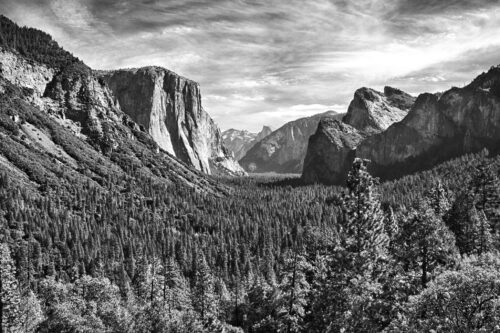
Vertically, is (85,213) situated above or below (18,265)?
above

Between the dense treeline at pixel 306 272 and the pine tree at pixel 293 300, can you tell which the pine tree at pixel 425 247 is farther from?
the pine tree at pixel 293 300

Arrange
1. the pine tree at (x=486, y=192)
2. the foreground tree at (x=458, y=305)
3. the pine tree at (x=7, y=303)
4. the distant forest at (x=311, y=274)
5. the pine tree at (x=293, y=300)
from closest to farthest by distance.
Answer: the foreground tree at (x=458, y=305) < the distant forest at (x=311, y=274) < the pine tree at (x=293, y=300) < the pine tree at (x=7, y=303) < the pine tree at (x=486, y=192)

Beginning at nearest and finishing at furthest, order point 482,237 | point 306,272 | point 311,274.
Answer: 1. point 306,272
2. point 311,274
3. point 482,237

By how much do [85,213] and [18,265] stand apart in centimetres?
6194

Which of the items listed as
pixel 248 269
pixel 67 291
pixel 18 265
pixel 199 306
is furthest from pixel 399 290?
pixel 18 265

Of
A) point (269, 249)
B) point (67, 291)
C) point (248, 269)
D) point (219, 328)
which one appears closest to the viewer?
point (219, 328)

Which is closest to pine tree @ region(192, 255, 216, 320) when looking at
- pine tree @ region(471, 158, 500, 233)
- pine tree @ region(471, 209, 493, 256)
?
pine tree @ region(471, 209, 493, 256)

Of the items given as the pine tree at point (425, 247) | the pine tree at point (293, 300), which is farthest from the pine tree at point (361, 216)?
the pine tree at point (425, 247)

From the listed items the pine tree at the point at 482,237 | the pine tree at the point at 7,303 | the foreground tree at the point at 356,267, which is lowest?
the pine tree at the point at 7,303

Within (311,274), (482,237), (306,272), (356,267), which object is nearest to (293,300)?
(356,267)

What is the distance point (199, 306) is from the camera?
76.9 m

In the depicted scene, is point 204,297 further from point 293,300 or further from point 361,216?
point 361,216

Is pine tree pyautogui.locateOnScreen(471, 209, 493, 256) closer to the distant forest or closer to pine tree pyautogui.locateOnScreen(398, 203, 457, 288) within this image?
the distant forest

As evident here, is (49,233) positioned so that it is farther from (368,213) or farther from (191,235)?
(368,213)
